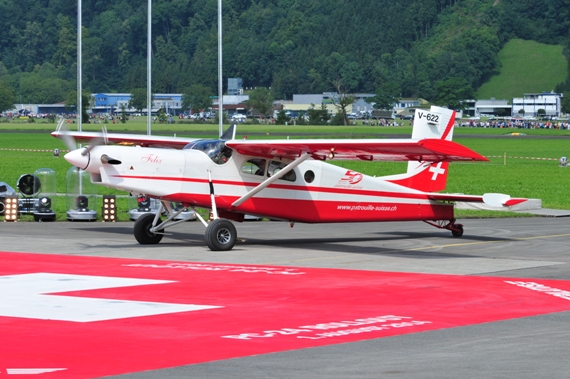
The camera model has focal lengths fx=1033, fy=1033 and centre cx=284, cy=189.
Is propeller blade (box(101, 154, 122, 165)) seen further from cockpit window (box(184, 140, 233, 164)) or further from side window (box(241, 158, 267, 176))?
side window (box(241, 158, 267, 176))

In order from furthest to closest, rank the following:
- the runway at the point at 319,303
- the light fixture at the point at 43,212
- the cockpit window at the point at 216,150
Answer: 1. the light fixture at the point at 43,212
2. the cockpit window at the point at 216,150
3. the runway at the point at 319,303

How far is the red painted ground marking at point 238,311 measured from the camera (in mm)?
10266

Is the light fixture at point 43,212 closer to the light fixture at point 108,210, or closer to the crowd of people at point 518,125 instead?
the light fixture at point 108,210

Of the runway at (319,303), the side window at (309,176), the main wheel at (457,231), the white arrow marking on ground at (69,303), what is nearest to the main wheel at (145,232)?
the runway at (319,303)

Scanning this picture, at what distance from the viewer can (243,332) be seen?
11500mm

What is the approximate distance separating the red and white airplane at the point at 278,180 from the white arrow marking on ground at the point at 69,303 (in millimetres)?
4653

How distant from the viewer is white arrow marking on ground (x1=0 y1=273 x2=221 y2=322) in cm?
1262

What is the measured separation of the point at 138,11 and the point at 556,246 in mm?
169746

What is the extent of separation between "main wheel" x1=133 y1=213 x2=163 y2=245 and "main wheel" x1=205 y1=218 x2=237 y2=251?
79.2 inches

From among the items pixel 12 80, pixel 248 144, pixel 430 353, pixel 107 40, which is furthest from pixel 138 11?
pixel 430 353

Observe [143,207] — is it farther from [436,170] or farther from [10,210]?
[436,170]

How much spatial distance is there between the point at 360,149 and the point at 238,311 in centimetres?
814

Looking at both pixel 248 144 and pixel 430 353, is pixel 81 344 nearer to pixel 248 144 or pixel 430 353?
pixel 430 353

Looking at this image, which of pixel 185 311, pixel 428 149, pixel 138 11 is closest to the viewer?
pixel 185 311
